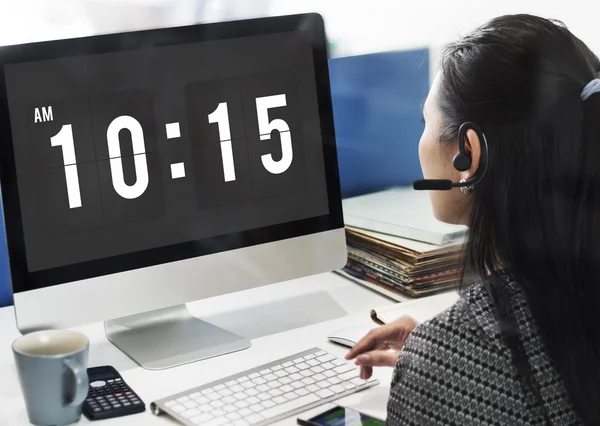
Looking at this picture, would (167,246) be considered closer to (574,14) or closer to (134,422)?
(134,422)

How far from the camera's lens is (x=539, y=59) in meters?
0.94

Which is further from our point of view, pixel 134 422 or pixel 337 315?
pixel 337 315

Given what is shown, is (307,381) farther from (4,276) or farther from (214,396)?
(4,276)

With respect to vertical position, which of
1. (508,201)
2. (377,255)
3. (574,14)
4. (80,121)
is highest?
(574,14)

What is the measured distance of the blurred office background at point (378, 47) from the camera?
160 centimetres

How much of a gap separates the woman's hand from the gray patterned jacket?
7.8 inches

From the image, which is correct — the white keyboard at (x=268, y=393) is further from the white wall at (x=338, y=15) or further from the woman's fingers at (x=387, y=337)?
the white wall at (x=338, y=15)

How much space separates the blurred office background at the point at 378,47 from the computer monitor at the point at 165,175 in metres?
0.36

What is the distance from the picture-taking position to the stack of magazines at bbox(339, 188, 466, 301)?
55.5 inches

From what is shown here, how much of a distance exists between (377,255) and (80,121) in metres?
0.57

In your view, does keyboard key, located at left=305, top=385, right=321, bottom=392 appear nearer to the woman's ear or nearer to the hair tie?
the woman's ear

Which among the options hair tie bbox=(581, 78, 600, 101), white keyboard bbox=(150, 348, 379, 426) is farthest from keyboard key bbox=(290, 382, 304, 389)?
hair tie bbox=(581, 78, 600, 101)

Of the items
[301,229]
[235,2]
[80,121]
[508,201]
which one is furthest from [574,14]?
[80,121]

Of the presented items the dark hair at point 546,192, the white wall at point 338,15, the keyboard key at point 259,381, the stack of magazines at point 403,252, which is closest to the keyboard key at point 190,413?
the keyboard key at point 259,381
